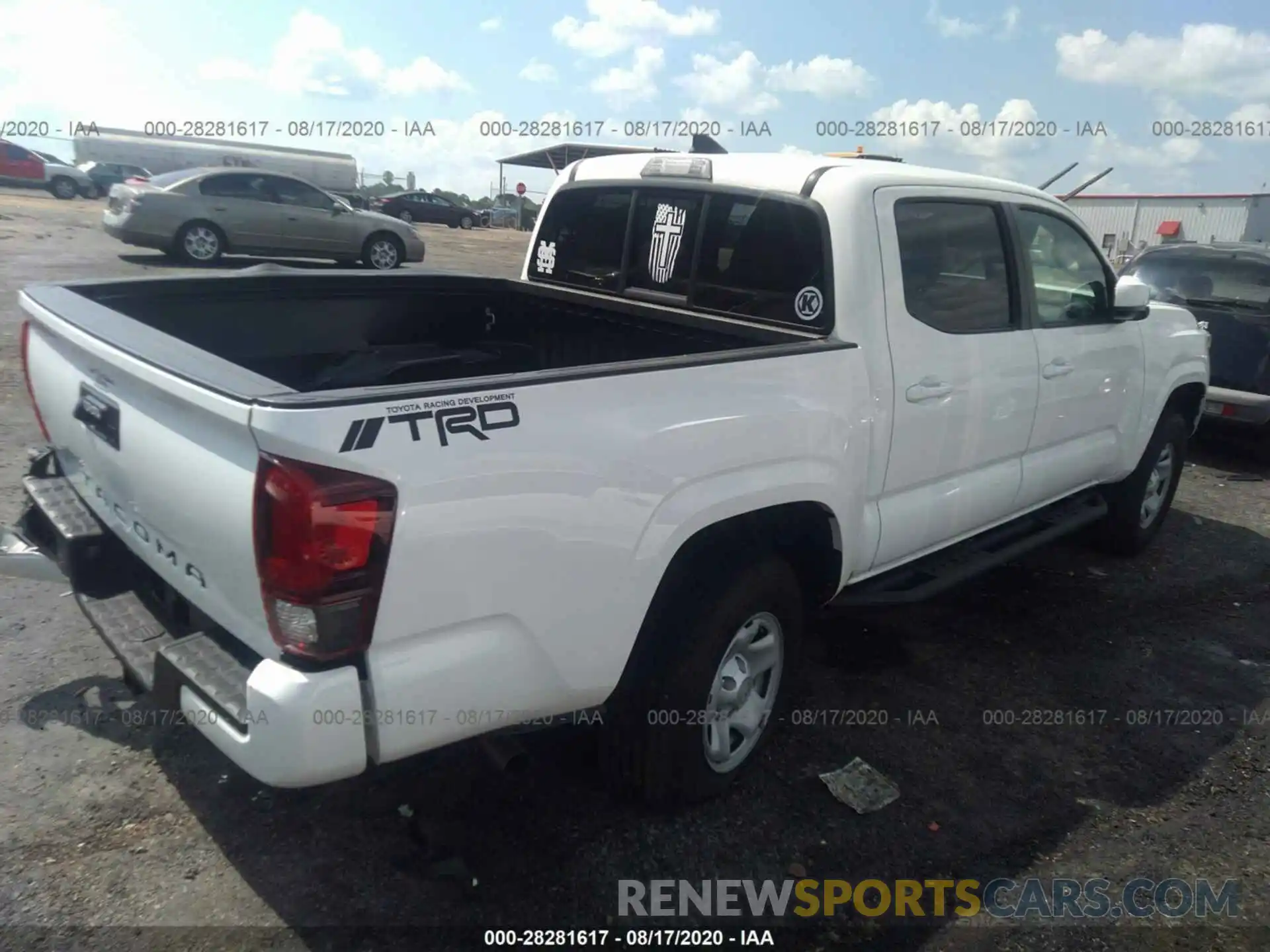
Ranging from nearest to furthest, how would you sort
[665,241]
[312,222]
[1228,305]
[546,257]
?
[665,241] → [546,257] → [1228,305] → [312,222]

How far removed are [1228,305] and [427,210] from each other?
3224cm

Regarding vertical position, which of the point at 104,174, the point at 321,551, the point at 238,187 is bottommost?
the point at 321,551

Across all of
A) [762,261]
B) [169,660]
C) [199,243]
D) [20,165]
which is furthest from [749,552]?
[20,165]

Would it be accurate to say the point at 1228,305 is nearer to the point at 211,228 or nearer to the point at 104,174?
the point at 211,228

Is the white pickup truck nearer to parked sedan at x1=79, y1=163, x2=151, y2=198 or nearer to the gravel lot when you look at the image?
the gravel lot

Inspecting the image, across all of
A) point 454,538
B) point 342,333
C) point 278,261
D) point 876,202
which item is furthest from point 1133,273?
point 278,261

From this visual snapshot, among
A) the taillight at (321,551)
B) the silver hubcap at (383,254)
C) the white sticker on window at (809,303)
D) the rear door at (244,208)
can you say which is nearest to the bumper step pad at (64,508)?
the taillight at (321,551)

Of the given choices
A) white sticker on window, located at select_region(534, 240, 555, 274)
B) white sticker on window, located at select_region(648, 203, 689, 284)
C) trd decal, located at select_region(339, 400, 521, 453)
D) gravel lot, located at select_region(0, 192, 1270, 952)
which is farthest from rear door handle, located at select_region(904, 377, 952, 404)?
white sticker on window, located at select_region(534, 240, 555, 274)

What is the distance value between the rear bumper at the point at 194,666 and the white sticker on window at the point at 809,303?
1970mm

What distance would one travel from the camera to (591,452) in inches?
88.4

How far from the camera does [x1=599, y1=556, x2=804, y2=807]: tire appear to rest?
269 centimetres

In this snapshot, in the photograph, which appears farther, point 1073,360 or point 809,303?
point 1073,360

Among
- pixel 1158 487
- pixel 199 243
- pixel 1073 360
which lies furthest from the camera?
pixel 199 243

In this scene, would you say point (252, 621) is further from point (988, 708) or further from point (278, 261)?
point (278, 261)
